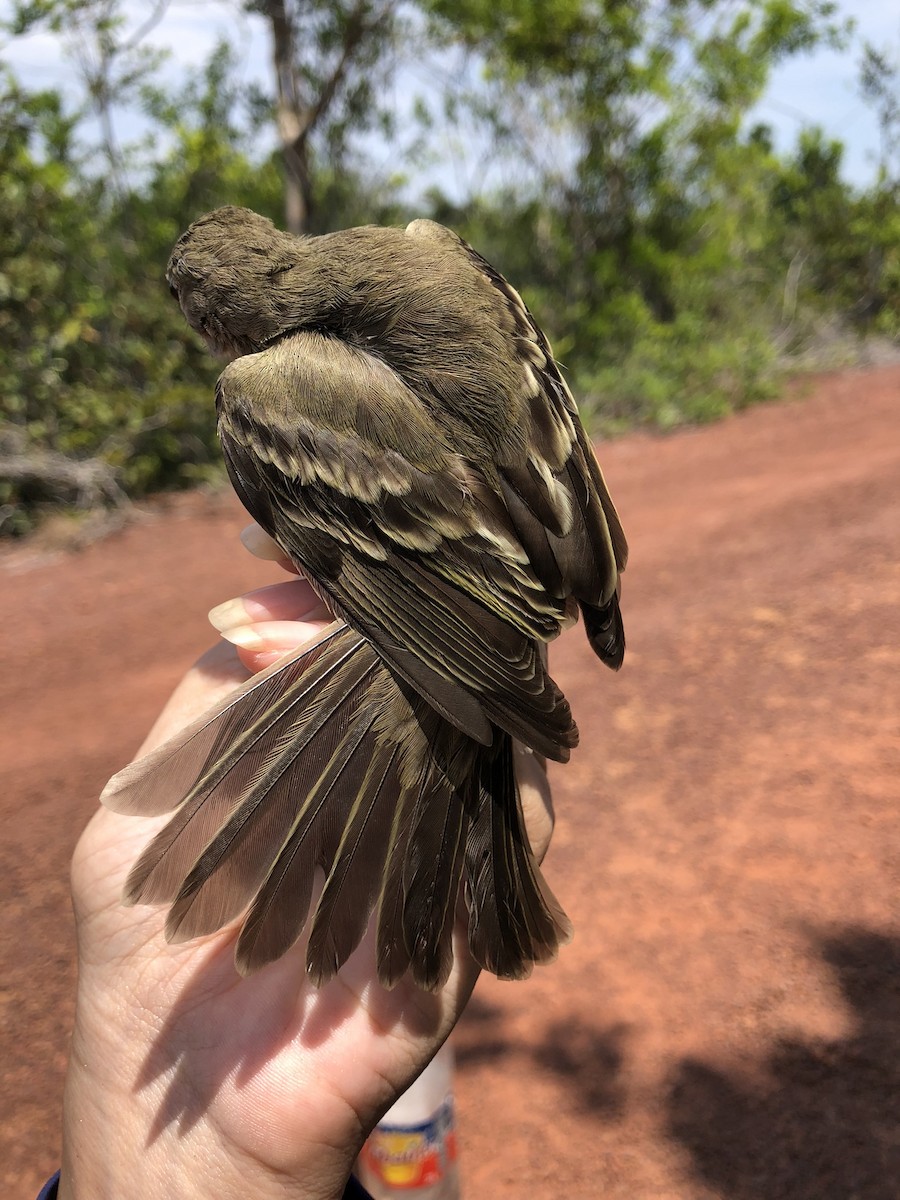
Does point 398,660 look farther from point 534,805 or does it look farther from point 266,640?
point 534,805

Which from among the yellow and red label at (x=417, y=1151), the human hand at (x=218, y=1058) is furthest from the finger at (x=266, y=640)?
the yellow and red label at (x=417, y=1151)

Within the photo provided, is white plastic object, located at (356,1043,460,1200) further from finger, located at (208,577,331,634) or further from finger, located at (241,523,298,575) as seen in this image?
finger, located at (241,523,298,575)

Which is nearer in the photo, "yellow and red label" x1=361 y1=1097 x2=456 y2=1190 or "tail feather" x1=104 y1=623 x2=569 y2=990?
"tail feather" x1=104 y1=623 x2=569 y2=990

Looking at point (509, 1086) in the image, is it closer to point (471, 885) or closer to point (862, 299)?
point (471, 885)

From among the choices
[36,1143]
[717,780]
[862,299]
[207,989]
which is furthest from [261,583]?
[862,299]

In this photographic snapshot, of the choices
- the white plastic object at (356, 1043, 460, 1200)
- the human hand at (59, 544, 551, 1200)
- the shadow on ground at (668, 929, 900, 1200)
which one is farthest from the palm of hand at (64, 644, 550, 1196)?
the shadow on ground at (668, 929, 900, 1200)

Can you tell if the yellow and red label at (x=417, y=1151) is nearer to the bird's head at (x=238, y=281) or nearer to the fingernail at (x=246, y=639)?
the fingernail at (x=246, y=639)
